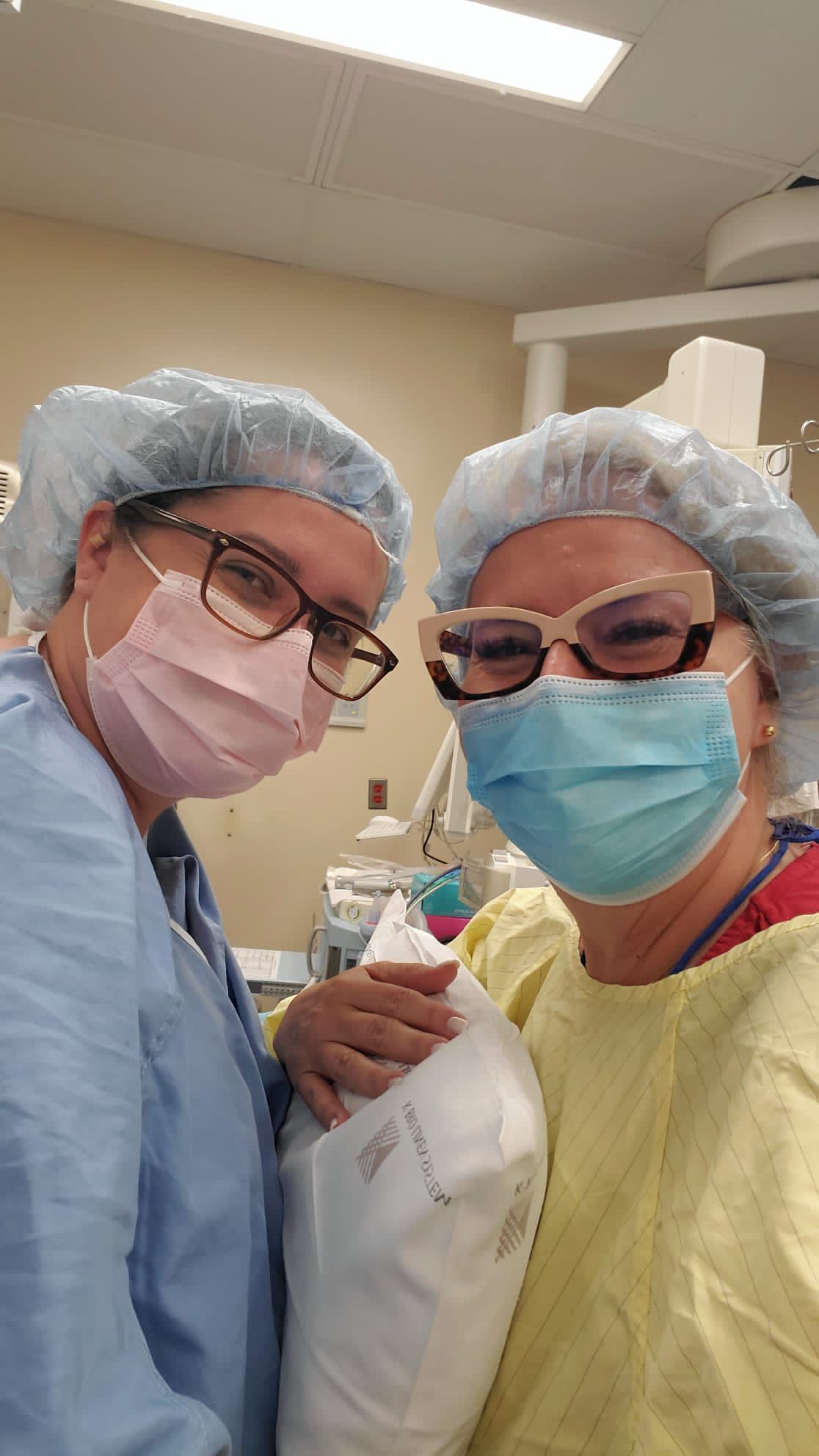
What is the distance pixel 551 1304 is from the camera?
75 cm

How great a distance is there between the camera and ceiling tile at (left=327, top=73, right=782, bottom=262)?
101 inches

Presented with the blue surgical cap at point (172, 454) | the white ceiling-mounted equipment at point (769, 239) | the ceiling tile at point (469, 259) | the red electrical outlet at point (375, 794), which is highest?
the ceiling tile at point (469, 259)

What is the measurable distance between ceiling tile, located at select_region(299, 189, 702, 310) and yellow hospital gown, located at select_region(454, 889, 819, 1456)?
304cm

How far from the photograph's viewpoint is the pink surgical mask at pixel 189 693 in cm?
96

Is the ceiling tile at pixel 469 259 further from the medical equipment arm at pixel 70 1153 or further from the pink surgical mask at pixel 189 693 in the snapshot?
the medical equipment arm at pixel 70 1153

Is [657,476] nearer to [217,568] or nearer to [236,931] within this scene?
[217,568]

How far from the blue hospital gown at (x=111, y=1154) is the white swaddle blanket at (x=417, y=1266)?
0.23ft

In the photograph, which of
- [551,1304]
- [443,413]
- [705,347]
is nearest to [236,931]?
[443,413]

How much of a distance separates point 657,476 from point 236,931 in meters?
3.01

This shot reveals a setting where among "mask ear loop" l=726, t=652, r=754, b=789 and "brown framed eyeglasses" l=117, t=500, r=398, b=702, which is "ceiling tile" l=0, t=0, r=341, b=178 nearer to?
"brown framed eyeglasses" l=117, t=500, r=398, b=702

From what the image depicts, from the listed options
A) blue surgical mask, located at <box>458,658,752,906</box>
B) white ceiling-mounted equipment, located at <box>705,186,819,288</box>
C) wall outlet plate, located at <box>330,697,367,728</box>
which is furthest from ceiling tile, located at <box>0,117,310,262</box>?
blue surgical mask, located at <box>458,658,752,906</box>

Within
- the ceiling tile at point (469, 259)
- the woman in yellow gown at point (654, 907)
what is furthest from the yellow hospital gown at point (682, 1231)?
the ceiling tile at point (469, 259)

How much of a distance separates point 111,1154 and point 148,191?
3411 millimetres

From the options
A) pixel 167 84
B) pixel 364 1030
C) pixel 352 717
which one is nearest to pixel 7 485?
pixel 167 84
